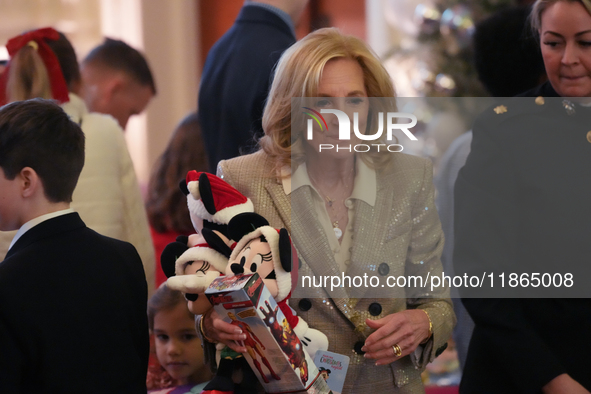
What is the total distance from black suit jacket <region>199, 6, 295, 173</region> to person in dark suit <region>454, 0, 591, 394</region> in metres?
0.70

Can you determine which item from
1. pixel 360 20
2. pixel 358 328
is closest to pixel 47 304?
pixel 358 328

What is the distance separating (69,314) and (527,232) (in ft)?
3.56

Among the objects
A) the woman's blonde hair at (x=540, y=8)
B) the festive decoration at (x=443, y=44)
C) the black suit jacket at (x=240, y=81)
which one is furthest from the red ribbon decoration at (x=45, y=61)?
the festive decoration at (x=443, y=44)

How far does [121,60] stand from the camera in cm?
275

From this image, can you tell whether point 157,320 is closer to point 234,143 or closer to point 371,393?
point 234,143

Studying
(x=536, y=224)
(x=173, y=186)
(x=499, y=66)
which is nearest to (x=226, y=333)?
(x=536, y=224)

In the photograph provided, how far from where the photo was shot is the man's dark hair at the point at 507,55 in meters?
2.22

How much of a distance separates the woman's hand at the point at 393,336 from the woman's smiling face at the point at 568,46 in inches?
27.0

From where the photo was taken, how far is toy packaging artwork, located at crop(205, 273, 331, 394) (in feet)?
3.85

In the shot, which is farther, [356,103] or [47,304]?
[356,103]

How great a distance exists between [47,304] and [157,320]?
0.78 metres

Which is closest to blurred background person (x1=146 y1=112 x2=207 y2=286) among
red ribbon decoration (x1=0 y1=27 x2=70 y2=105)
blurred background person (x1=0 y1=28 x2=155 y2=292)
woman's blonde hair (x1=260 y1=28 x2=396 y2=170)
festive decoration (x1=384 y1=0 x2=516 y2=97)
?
blurred background person (x1=0 y1=28 x2=155 y2=292)

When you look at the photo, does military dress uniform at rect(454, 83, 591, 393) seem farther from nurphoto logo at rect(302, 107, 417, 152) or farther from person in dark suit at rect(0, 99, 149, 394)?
person in dark suit at rect(0, 99, 149, 394)

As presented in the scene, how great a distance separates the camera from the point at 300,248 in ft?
4.99
